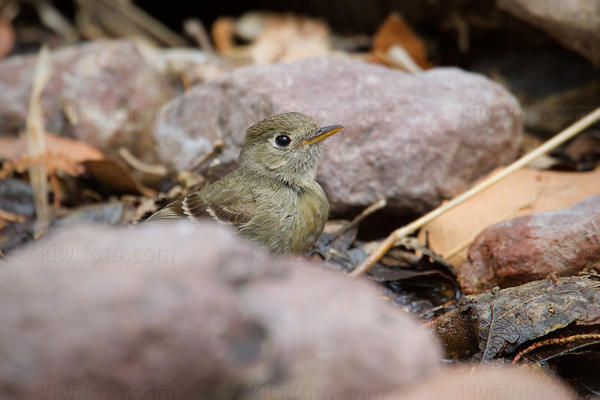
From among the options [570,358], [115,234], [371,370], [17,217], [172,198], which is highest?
[115,234]

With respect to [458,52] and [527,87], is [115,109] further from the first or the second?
[527,87]

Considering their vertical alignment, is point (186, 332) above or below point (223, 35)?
above

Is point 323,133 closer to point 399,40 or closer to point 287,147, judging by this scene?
point 287,147

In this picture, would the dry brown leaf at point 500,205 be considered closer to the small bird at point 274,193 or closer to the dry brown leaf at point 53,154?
the small bird at point 274,193

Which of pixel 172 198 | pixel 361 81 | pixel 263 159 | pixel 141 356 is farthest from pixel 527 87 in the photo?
pixel 141 356

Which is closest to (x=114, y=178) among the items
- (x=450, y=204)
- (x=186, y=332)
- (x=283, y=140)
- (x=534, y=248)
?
(x=283, y=140)

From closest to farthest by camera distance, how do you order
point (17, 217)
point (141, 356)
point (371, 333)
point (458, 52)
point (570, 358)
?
point (141, 356)
point (371, 333)
point (570, 358)
point (17, 217)
point (458, 52)
